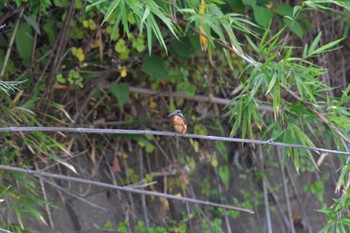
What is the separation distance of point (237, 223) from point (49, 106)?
131 centimetres

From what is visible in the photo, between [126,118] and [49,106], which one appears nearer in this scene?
[49,106]

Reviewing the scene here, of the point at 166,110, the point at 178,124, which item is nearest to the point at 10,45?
the point at 166,110

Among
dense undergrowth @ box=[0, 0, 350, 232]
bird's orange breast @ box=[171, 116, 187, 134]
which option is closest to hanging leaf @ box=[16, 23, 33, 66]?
dense undergrowth @ box=[0, 0, 350, 232]

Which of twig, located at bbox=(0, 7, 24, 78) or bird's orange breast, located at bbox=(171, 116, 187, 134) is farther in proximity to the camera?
twig, located at bbox=(0, 7, 24, 78)

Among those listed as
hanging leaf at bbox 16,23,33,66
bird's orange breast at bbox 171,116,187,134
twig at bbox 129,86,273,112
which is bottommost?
twig at bbox 129,86,273,112

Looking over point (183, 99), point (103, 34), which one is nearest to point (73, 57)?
point (103, 34)

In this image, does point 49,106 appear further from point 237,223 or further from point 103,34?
point 237,223

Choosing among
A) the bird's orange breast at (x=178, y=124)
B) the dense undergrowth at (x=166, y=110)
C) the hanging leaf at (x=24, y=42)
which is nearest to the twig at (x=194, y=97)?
the dense undergrowth at (x=166, y=110)

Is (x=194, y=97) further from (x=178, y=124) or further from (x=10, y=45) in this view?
(x=178, y=124)

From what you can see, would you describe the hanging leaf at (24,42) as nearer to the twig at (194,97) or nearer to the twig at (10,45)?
the twig at (10,45)

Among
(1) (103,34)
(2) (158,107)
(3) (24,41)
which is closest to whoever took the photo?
(3) (24,41)

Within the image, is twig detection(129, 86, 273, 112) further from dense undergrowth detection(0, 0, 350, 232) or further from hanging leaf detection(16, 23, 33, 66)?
hanging leaf detection(16, 23, 33, 66)

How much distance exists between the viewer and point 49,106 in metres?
3.51

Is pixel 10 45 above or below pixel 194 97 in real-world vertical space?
above
